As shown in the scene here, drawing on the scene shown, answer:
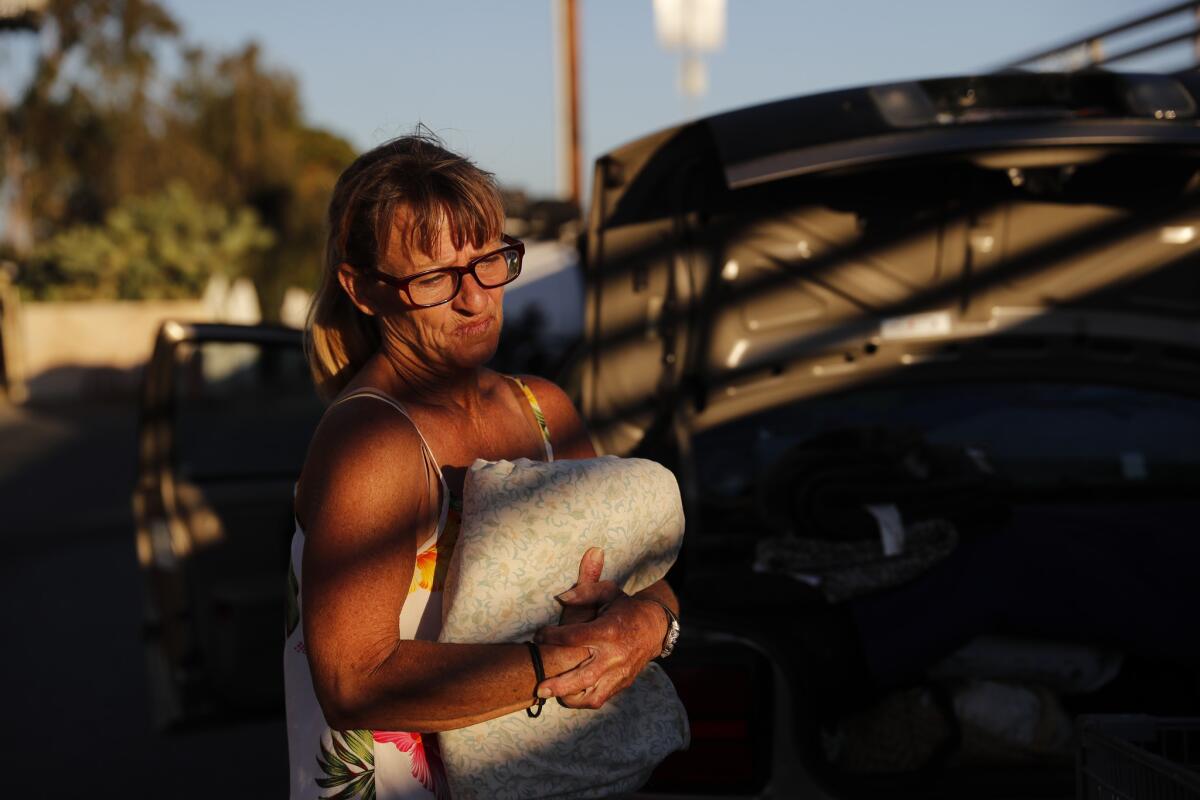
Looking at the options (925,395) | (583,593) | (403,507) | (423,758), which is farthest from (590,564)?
(925,395)

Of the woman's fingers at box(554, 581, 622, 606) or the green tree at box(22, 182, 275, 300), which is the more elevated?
the woman's fingers at box(554, 581, 622, 606)

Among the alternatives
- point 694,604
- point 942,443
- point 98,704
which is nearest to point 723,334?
point 942,443

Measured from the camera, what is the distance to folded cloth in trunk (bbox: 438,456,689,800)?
1.75 m

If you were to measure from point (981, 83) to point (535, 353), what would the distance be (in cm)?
512

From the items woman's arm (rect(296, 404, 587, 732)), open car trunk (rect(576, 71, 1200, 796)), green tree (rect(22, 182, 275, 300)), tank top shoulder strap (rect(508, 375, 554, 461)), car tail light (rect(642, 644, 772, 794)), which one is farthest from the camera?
green tree (rect(22, 182, 275, 300))

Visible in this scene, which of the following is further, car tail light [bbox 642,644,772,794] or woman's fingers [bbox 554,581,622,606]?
car tail light [bbox 642,644,772,794]

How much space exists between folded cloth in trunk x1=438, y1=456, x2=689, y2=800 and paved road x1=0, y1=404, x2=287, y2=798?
3410mm

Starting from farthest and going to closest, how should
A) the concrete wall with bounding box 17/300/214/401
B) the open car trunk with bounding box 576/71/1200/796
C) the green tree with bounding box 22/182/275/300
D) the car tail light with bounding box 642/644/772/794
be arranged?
the green tree with bounding box 22/182/275/300 → the concrete wall with bounding box 17/300/214/401 → the open car trunk with bounding box 576/71/1200/796 → the car tail light with bounding box 642/644/772/794

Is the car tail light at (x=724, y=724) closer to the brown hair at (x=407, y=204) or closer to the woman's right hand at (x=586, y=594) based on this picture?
the woman's right hand at (x=586, y=594)

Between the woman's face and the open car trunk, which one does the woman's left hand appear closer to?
the woman's face

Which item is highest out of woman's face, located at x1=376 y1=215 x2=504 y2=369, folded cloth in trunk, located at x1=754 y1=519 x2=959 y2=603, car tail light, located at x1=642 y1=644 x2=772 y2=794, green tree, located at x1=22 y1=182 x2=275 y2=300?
woman's face, located at x1=376 y1=215 x2=504 y2=369

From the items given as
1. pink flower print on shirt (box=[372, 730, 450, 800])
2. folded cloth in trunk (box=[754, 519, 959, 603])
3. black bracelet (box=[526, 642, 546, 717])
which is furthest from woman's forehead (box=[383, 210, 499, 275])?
folded cloth in trunk (box=[754, 519, 959, 603])

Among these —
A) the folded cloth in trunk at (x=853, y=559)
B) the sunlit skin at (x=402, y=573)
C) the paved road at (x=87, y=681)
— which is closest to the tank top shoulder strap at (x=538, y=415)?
the sunlit skin at (x=402, y=573)

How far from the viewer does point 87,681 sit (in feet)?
22.0
